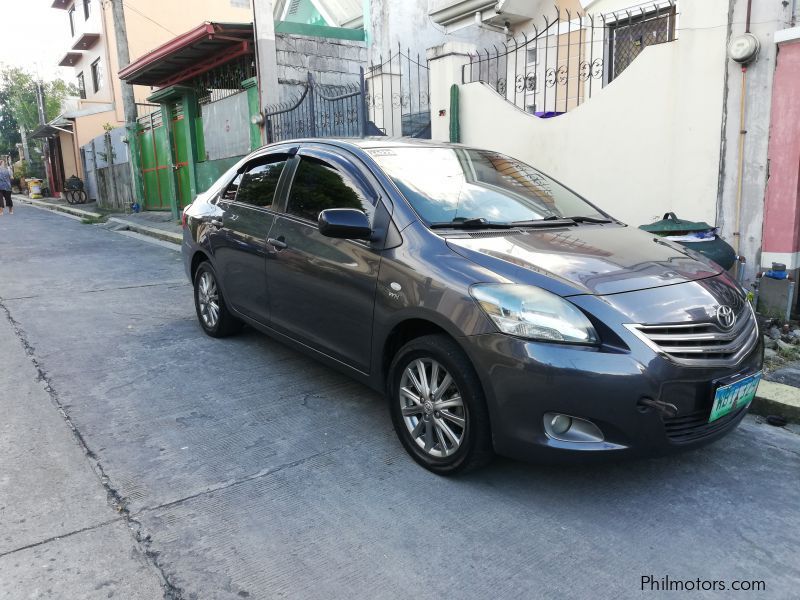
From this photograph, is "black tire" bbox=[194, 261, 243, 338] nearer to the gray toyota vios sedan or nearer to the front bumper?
the gray toyota vios sedan

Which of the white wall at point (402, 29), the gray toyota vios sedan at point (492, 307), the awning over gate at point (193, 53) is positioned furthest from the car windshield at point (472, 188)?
the white wall at point (402, 29)

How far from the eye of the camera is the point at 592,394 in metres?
2.62

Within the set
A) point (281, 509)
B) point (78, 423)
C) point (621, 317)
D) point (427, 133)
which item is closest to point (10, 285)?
point (78, 423)

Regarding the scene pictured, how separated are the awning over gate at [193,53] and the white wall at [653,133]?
21.5 feet

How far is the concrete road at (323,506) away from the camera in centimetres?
244

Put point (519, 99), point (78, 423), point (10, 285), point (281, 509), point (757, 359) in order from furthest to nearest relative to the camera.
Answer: point (519, 99)
point (10, 285)
point (78, 423)
point (757, 359)
point (281, 509)

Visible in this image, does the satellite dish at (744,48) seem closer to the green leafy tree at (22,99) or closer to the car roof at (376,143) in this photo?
the car roof at (376,143)

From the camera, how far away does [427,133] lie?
371 inches

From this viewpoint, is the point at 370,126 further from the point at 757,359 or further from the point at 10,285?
the point at 757,359

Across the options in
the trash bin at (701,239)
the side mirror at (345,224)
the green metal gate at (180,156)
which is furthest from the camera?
the green metal gate at (180,156)

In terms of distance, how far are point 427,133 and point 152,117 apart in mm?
11305

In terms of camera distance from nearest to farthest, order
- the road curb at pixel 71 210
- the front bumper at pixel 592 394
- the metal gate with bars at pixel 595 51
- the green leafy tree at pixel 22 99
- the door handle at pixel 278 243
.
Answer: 1. the front bumper at pixel 592 394
2. the door handle at pixel 278 243
3. the metal gate with bars at pixel 595 51
4. the road curb at pixel 71 210
5. the green leafy tree at pixel 22 99

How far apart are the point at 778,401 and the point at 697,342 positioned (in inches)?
60.3

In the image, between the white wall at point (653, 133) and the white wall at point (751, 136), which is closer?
the white wall at point (751, 136)
